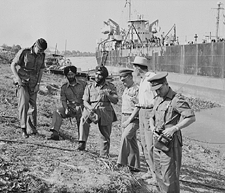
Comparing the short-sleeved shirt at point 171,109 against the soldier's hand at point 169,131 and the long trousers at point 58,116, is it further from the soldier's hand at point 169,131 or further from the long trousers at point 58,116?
the long trousers at point 58,116

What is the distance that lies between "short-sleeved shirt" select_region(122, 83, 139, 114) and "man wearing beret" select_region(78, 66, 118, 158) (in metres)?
0.29

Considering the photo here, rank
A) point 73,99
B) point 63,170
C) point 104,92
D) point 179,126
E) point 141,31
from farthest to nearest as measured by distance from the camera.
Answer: point 141,31 → point 73,99 → point 104,92 → point 63,170 → point 179,126

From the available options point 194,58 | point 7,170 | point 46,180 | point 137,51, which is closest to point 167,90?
point 46,180

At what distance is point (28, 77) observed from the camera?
259 inches

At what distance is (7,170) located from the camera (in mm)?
4203

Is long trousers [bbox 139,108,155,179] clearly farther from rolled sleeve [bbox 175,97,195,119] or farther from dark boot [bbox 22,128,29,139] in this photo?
dark boot [bbox 22,128,29,139]

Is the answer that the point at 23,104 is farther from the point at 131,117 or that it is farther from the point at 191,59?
the point at 191,59

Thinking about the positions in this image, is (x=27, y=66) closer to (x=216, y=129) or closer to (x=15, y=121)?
(x=15, y=121)

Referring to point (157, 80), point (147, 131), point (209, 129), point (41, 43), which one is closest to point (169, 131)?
point (157, 80)

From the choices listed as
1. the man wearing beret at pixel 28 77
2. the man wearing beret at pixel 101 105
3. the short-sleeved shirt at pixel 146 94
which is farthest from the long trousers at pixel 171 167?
the man wearing beret at pixel 28 77

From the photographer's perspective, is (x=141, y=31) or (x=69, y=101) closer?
(x=69, y=101)

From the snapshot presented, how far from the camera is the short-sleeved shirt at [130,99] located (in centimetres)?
557

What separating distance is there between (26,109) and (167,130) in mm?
3328

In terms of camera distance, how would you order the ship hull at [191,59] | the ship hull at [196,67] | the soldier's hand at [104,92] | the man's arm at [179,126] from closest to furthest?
1. the man's arm at [179,126]
2. the soldier's hand at [104,92]
3. the ship hull at [196,67]
4. the ship hull at [191,59]
